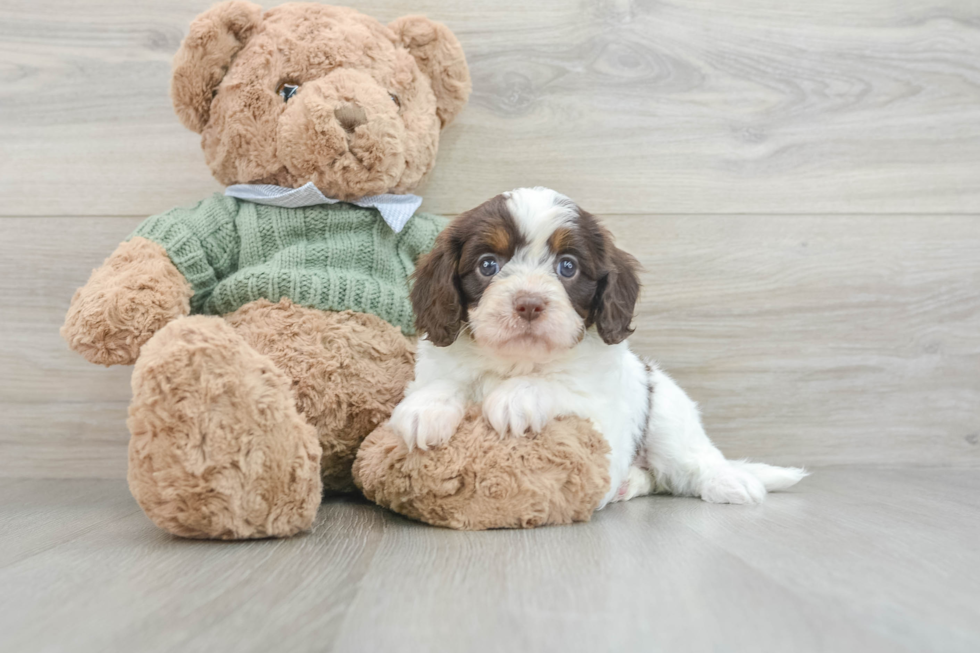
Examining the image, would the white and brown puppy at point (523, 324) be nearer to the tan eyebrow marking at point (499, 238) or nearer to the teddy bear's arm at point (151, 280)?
the tan eyebrow marking at point (499, 238)

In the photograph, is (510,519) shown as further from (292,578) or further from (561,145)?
(561,145)

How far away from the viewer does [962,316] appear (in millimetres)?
2301

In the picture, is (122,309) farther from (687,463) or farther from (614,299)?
(687,463)

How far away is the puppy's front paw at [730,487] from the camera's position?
5.81ft

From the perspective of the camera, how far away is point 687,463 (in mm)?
1848

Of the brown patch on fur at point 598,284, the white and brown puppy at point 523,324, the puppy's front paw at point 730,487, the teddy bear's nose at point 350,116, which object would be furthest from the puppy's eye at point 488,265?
the puppy's front paw at point 730,487

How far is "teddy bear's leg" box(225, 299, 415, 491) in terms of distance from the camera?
1.63 metres

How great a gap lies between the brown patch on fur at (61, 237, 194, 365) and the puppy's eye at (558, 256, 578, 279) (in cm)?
84

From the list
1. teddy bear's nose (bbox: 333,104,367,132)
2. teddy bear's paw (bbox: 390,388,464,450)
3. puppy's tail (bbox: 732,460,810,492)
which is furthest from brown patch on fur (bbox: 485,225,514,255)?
puppy's tail (bbox: 732,460,810,492)

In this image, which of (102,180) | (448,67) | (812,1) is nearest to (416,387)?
(448,67)

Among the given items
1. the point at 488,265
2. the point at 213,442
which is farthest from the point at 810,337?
the point at 213,442

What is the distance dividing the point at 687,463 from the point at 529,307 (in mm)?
713

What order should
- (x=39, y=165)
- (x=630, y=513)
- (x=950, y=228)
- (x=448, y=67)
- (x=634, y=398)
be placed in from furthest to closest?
1. (x=950, y=228)
2. (x=39, y=165)
3. (x=448, y=67)
4. (x=634, y=398)
5. (x=630, y=513)

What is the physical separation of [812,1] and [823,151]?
46 centimetres
